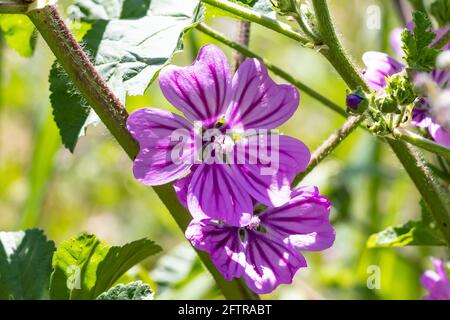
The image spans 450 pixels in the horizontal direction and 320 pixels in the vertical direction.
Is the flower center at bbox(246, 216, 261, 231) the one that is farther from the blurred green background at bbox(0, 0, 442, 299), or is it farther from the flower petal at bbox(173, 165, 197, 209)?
the blurred green background at bbox(0, 0, 442, 299)

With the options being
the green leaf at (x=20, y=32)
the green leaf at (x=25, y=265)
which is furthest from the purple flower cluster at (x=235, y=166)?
the green leaf at (x=20, y=32)

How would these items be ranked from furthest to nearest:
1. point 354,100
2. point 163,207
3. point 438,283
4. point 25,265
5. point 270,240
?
point 163,207 < point 438,283 < point 25,265 < point 270,240 < point 354,100

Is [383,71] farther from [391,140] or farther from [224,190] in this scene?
[224,190]

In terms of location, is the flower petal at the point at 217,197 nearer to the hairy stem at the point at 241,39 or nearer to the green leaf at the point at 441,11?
the hairy stem at the point at 241,39

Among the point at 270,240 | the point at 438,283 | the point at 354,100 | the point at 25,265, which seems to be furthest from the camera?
the point at 438,283

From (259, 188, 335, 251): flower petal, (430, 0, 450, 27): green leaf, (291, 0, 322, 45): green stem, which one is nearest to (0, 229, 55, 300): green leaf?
(259, 188, 335, 251): flower petal

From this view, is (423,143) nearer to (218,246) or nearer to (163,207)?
(218,246)

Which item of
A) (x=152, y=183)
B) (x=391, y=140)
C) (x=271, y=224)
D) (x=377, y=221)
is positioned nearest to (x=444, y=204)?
(x=391, y=140)

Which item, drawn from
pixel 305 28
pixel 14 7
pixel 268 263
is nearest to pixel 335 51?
pixel 305 28
